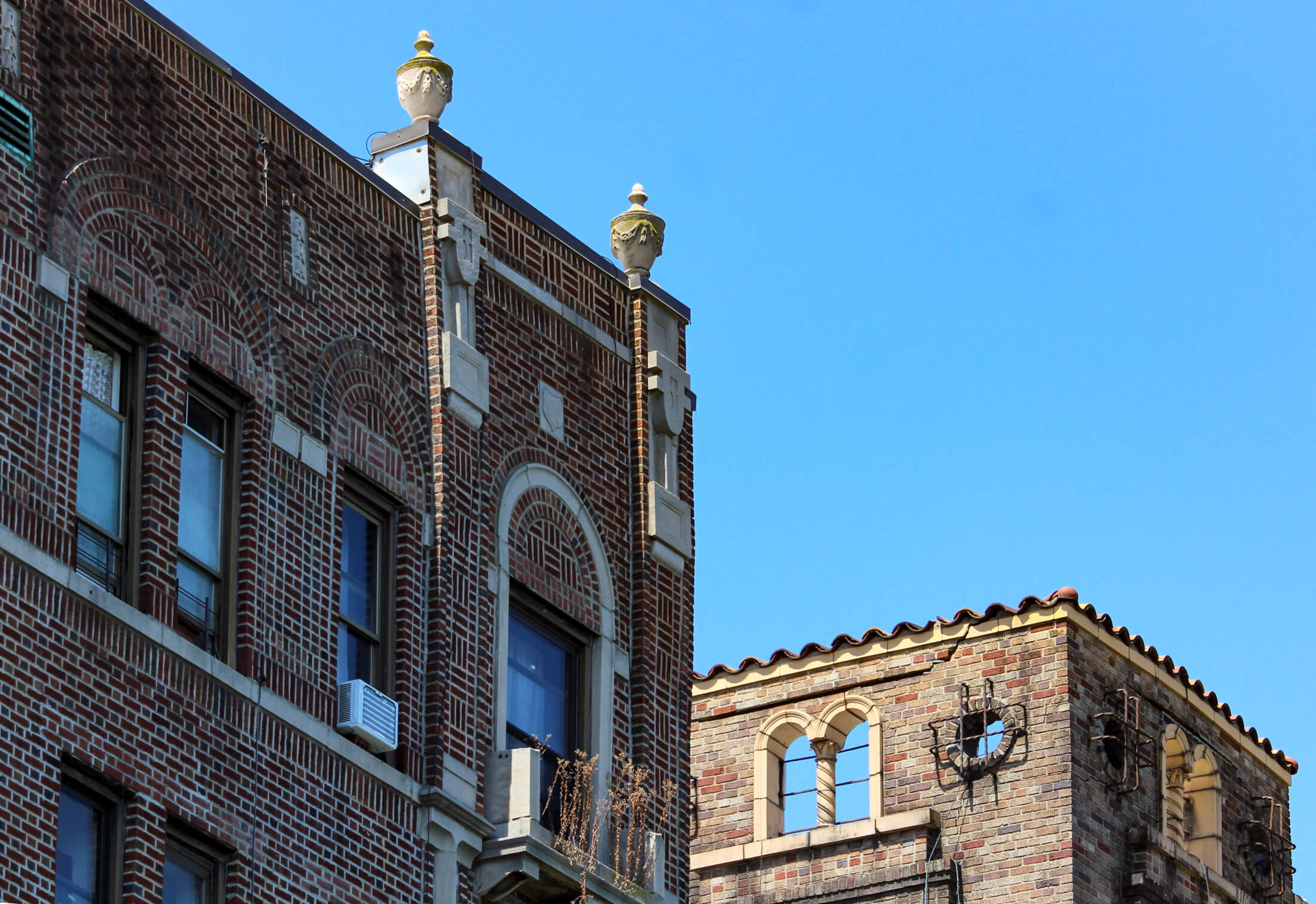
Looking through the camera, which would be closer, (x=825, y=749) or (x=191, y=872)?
(x=191, y=872)

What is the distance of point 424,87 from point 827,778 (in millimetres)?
11594

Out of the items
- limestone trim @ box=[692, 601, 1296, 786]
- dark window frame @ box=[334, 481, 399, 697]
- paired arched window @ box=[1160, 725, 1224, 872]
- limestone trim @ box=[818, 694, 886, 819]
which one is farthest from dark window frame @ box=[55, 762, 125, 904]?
paired arched window @ box=[1160, 725, 1224, 872]

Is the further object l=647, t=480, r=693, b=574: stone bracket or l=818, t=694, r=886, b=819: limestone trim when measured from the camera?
l=818, t=694, r=886, b=819: limestone trim

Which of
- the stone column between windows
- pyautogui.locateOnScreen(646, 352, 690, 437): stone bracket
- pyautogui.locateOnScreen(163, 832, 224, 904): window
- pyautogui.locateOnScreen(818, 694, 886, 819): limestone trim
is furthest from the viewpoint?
the stone column between windows

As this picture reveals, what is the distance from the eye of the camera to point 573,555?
2445cm

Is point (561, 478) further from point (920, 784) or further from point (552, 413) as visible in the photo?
point (920, 784)

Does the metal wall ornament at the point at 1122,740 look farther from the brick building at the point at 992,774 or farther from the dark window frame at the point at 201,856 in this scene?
the dark window frame at the point at 201,856

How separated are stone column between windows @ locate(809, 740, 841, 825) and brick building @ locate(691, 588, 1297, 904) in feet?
0.07

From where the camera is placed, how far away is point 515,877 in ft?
72.5

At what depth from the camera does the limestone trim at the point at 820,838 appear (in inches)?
1246

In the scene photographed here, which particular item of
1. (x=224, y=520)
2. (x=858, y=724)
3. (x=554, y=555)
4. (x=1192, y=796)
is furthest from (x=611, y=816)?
(x=1192, y=796)

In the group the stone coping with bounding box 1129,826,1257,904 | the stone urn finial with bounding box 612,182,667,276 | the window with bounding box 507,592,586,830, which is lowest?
the window with bounding box 507,592,586,830

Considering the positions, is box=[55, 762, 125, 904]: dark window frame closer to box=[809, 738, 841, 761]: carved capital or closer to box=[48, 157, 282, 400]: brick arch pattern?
box=[48, 157, 282, 400]: brick arch pattern

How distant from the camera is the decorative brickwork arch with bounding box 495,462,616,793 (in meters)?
23.4
